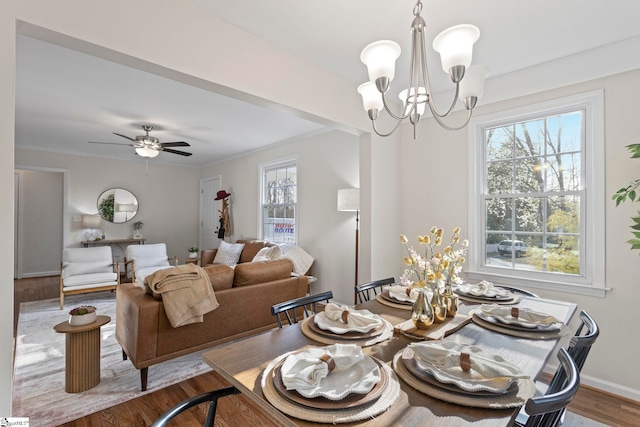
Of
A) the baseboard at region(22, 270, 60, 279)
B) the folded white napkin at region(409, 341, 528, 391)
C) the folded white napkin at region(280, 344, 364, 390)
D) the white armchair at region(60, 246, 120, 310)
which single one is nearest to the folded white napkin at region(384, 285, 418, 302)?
the folded white napkin at region(409, 341, 528, 391)

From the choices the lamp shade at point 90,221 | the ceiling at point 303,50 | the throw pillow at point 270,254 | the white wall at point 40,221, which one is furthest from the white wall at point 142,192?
the throw pillow at point 270,254

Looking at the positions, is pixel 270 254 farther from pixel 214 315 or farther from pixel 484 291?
pixel 484 291

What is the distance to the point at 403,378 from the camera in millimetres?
1024

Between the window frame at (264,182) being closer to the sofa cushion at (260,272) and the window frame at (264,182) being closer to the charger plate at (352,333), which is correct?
the sofa cushion at (260,272)

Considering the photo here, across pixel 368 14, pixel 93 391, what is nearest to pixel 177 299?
pixel 93 391

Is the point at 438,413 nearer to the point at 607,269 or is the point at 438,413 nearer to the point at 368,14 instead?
the point at 368,14

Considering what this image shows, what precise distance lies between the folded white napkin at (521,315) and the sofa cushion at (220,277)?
6.73 ft

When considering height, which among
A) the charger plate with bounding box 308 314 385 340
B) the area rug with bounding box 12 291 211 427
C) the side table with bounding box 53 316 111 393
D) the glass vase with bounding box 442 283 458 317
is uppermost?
the glass vase with bounding box 442 283 458 317

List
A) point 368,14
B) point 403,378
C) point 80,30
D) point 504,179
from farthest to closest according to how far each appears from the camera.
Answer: point 504,179, point 368,14, point 80,30, point 403,378

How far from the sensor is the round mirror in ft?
21.3

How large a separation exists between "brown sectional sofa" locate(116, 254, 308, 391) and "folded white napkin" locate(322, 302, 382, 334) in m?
1.48

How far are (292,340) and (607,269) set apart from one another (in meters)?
2.49

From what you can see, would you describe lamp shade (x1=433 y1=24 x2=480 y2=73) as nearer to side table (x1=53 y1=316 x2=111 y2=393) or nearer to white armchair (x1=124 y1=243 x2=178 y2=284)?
side table (x1=53 y1=316 x2=111 y2=393)

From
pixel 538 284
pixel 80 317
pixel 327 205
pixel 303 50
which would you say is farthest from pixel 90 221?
pixel 538 284
